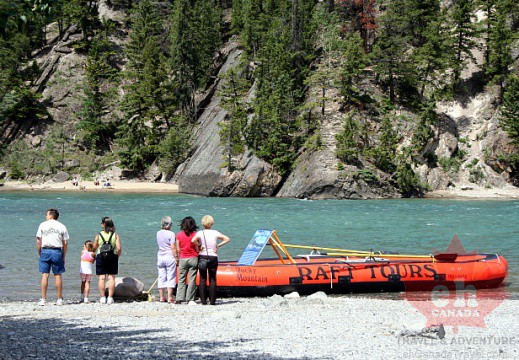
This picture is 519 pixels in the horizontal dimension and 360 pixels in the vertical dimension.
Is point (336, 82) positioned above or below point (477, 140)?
above

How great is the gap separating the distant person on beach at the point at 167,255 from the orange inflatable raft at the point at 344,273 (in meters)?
2.38

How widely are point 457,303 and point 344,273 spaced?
3014 millimetres

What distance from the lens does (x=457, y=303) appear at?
13.3m

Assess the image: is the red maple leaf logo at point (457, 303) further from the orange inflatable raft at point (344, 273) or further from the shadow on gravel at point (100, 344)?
the shadow on gravel at point (100, 344)

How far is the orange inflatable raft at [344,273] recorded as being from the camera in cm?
1456

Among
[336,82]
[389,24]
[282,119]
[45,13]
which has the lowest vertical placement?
[45,13]

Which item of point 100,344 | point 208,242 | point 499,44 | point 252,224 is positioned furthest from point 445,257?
point 499,44

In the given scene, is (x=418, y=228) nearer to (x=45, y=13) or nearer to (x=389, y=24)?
(x=45, y=13)

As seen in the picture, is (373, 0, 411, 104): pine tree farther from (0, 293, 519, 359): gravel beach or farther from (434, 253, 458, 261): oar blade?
(0, 293, 519, 359): gravel beach

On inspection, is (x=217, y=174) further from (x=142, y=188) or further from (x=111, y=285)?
(x=111, y=285)

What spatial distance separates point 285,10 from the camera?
65.4m

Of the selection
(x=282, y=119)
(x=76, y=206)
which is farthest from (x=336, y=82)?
(x=76, y=206)

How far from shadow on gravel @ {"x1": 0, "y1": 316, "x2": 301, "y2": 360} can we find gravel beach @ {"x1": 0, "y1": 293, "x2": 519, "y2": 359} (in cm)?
1

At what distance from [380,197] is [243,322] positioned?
42416 mm
